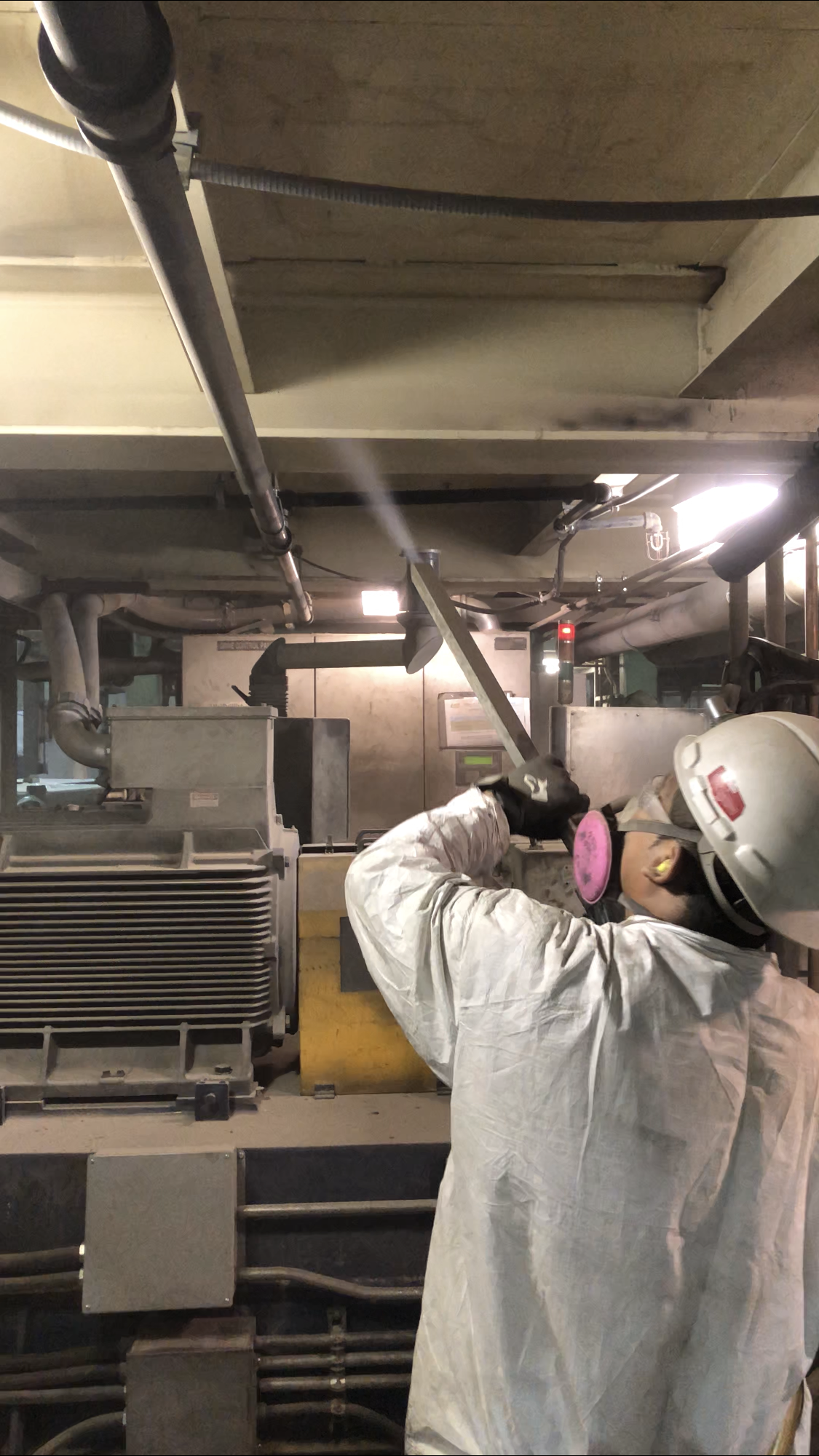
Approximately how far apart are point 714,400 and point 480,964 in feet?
4.22

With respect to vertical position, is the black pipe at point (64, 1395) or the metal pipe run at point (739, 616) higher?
the metal pipe run at point (739, 616)

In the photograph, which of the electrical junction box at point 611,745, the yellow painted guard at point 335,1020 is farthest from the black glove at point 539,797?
the electrical junction box at point 611,745

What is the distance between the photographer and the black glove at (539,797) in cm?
116

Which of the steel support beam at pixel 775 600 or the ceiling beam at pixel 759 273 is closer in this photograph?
the ceiling beam at pixel 759 273

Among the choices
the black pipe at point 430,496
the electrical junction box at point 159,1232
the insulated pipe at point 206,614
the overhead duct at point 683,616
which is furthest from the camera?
the insulated pipe at point 206,614

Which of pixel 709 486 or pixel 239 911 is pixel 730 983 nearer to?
pixel 239 911

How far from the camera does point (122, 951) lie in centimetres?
152

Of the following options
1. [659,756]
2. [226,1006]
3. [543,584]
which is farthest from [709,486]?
[226,1006]

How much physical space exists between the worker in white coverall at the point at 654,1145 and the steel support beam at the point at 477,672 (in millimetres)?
428

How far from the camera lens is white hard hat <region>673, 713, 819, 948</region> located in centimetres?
84

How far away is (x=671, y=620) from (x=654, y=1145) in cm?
285

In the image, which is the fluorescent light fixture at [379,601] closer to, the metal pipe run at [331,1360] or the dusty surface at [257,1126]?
the dusty surface at [257,1126]

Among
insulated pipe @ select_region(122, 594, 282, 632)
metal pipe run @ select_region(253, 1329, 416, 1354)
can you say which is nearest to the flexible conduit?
metal pipe run @ select_region(253, 1329, 416, 1354)

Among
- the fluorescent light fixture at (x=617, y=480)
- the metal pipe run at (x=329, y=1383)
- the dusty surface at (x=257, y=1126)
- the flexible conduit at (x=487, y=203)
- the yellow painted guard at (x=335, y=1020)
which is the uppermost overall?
the fluorescent light fixture at (x=617, y=480)
